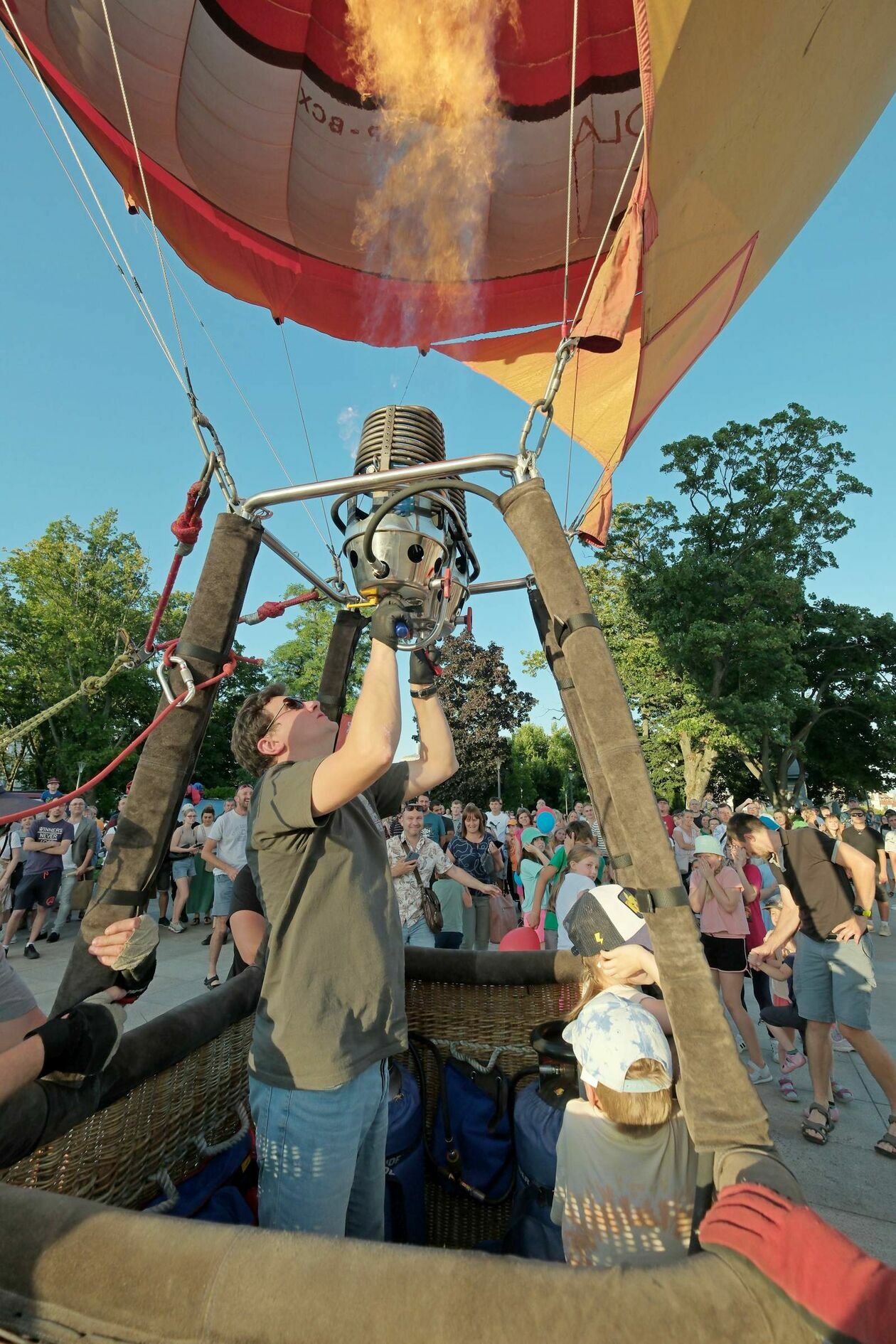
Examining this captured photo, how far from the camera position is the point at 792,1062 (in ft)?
13.8

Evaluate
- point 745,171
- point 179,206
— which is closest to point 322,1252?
point 745,171

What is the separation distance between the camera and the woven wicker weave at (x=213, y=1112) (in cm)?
150

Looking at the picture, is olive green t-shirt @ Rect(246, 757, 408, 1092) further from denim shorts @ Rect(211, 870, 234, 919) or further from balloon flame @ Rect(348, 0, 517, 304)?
denim shorts @ Rect(211, 870, 234, 919)

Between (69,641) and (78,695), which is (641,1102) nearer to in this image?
(78,695)

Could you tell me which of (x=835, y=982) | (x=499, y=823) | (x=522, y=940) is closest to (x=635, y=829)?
(x=522, y=940)

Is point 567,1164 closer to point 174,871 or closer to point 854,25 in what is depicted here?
point 854,25

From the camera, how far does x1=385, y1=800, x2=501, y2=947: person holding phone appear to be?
4.96 metres

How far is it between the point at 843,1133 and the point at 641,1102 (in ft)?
9.64

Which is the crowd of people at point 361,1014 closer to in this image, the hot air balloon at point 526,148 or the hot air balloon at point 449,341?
the hot air balloon at point 449,341

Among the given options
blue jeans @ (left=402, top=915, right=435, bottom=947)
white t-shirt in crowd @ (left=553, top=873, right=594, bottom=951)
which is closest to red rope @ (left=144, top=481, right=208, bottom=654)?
white t-shirt in crowd @ (left=553, top=873, right=594, bottom=951)

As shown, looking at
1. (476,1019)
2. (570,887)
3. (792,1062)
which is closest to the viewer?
(476,1019)

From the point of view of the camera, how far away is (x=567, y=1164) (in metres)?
1.61

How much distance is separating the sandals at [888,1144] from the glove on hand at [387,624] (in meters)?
3.69

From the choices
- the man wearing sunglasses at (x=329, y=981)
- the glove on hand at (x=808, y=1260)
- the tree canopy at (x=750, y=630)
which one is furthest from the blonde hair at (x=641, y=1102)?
the tree canopy at (x=750, y=630)
